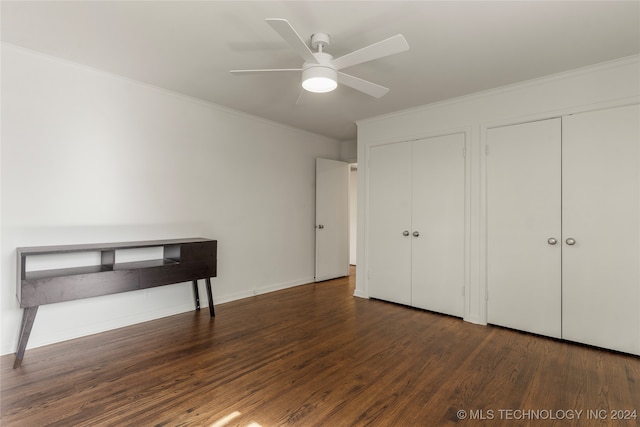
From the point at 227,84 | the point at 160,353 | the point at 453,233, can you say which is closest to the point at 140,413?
the point at 160,353

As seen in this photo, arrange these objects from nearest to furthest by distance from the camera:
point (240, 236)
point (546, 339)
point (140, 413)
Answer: point (140, 413), point (546, 339), point (240, 236)

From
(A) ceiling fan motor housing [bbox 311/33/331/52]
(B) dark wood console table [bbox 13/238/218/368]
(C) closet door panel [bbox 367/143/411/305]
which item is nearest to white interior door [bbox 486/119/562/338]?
(C) closet door panel [bbox 367/143/411/305]

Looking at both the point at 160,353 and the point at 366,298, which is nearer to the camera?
the point at 160,353

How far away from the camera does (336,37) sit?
2318 mm

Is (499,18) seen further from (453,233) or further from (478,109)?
(453,233)

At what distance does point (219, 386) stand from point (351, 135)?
423 centimetres

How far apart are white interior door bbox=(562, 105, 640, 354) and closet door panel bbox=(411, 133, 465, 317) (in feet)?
3.13

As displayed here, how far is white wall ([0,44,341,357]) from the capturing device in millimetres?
2617

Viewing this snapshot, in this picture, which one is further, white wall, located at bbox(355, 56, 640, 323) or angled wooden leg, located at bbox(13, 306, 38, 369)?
white wall, located at bbox(355, 56, 640, 323)

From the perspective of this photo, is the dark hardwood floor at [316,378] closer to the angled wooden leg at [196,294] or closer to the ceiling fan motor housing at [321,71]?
the angled wooden leg at [196,294]

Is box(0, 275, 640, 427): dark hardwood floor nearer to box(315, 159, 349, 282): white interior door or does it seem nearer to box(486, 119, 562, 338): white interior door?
box(486, 119, 562, 338): white interior door

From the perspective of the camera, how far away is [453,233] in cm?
359

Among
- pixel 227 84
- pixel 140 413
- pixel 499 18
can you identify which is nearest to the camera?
pixel 140 413

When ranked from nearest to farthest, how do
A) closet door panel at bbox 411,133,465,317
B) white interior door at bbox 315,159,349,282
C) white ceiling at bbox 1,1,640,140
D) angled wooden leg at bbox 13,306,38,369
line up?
white ceiling at bbox 1,1,640,140
angled wooden leg at bbox 13,306,38,369
closet door panel at bbox 411,133,465,317
white interior door at bbox 315,159,349,282
